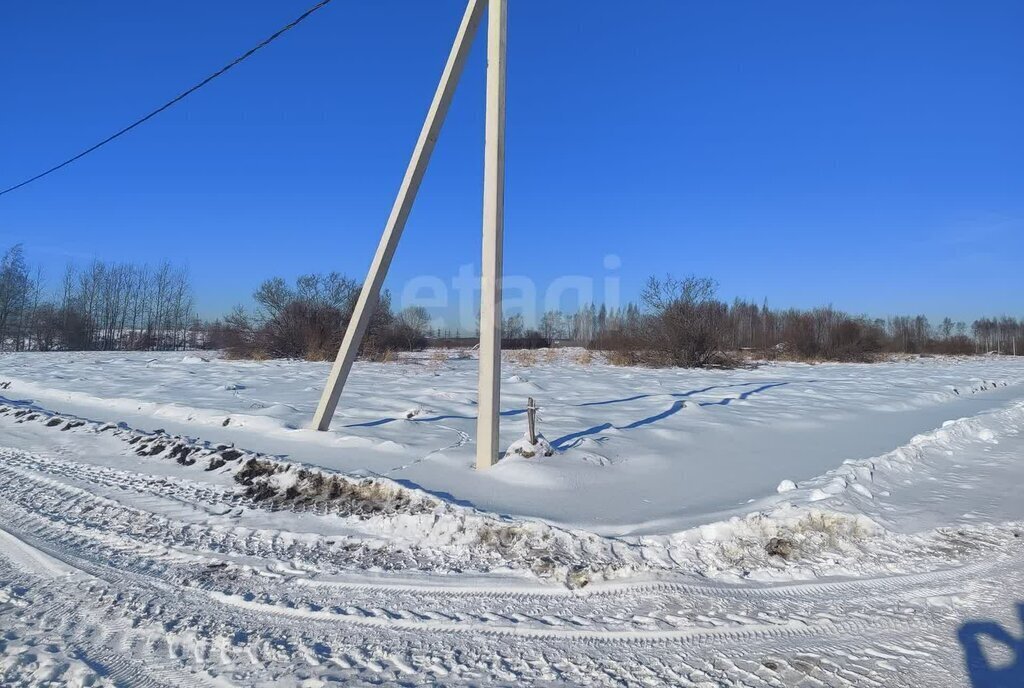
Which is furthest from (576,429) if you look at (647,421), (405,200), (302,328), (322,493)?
(302,328)

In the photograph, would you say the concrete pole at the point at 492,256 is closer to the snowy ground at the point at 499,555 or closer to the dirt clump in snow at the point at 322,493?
the snowy ground at the point at 499,555

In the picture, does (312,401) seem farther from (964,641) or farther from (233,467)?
(964,641)

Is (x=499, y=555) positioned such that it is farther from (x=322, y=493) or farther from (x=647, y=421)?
(x=647, y=421)

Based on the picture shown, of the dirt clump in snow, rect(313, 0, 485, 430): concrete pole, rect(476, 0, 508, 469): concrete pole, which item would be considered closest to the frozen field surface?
the dirt clump in snow

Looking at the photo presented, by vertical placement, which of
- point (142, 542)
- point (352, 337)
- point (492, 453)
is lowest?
point (142, 542)

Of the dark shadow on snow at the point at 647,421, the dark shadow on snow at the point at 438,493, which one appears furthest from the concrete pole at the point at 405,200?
the dark shadow on snow at the point at 647,421

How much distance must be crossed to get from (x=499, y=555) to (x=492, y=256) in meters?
2.97

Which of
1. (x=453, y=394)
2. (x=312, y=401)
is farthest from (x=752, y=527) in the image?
(x=312, y=401)

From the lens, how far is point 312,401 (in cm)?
1088

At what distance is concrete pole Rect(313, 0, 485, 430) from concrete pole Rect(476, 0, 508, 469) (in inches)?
31.1

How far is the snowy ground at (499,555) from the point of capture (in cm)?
267

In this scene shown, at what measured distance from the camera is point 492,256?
565cm

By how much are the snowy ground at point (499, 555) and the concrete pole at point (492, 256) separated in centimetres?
51

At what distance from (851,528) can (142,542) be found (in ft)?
18.3
